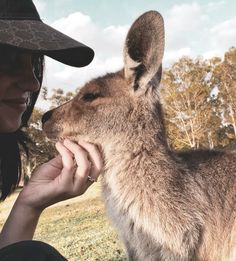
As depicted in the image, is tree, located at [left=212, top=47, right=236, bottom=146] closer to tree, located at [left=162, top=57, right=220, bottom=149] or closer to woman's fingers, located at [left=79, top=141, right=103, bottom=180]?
tree, located at [left=162, top=57, right=220, bottom=149]

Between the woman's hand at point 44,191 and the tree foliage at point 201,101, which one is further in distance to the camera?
the tree foliage at point 201,101

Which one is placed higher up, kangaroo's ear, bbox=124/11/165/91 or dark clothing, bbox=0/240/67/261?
kangaroo's ear, bbox=124/11/165/91

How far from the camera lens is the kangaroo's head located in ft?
11.9

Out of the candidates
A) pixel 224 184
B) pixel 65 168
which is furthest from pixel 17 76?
pixel 224 184

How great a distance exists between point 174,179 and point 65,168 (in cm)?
122

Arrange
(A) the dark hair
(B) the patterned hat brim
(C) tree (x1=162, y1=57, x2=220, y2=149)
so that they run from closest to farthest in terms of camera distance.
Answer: (B) the patterned hat brim < (A) the dark hair < (C) tree (x1=162, y1=57, x2=220, y2=149)

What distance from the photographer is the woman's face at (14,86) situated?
2049mm

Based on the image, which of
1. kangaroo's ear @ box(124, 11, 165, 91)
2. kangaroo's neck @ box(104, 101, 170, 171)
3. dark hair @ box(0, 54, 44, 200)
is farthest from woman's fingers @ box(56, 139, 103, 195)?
kangaroo's ear @ box(124, 11, 165, 91)

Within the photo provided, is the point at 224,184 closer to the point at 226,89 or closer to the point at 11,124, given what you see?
the point at 11,124

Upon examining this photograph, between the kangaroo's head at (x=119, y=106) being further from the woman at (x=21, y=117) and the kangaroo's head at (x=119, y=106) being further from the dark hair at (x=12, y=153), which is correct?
the woman at (x=21, y=117)

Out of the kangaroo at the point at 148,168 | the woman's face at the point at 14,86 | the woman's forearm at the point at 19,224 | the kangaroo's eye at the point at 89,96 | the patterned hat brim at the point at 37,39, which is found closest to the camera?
the patterned hat brim at the point at 37,39

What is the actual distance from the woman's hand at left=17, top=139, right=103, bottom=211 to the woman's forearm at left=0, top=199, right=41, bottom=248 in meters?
0.03

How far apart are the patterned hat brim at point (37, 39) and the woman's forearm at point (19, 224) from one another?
0.79 metres

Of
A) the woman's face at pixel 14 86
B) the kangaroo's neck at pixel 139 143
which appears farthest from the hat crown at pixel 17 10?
the kangaroo's neck at pixel 139 143
